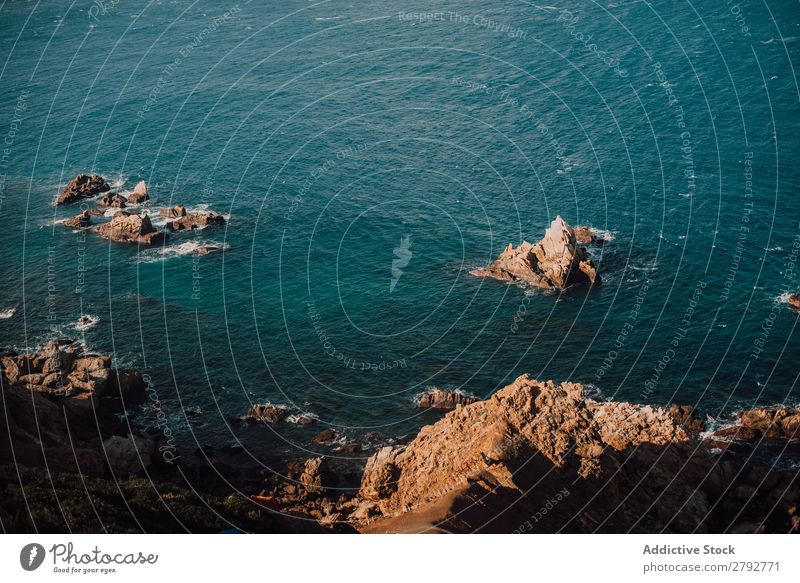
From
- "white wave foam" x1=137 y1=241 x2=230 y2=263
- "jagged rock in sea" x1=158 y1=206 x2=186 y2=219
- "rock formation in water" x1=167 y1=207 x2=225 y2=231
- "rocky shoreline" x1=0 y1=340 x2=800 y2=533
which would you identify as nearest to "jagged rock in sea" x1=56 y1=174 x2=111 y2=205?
"jagged rock in sea" x1=158 y1=206 x2=186 y2=219

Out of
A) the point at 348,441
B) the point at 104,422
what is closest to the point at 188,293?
the point at 104,422

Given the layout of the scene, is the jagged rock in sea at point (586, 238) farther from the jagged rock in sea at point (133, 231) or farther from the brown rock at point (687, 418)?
the jagged rock in sea at point (133, 231)

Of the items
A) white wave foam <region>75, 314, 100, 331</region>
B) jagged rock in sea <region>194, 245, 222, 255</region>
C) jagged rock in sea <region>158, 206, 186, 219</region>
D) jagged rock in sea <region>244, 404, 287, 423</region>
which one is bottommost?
jagged rock in sea <region>244, 404, 287, 423</region>

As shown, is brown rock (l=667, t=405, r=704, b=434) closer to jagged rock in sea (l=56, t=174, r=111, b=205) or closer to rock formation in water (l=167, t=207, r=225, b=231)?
rock formation in water (l=167, t=207, r=225, b=231)

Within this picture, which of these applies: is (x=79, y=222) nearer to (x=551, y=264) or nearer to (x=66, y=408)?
(x=66, y=408)

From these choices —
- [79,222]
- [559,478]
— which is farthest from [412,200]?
[559,478]
